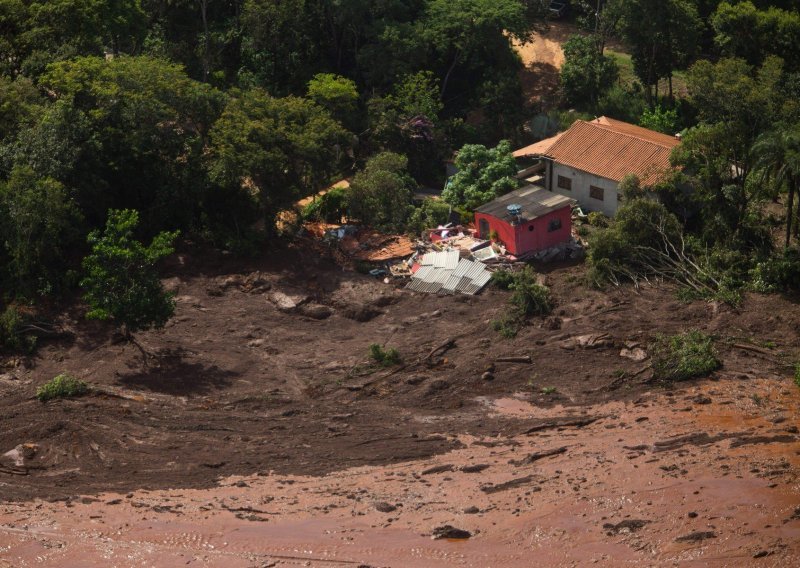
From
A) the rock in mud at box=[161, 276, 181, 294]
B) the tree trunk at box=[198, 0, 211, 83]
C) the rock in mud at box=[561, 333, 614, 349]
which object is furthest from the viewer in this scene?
the tree trunk at box=[198, 0, 211, 83]

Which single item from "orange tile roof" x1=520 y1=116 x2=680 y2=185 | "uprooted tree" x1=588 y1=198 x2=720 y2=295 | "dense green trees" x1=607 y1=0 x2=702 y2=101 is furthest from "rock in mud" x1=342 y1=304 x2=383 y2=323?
"dense green trees" x1=607 y1=0 x2=702 y2=101

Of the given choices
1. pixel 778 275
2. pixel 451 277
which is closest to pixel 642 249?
pixel 778 275

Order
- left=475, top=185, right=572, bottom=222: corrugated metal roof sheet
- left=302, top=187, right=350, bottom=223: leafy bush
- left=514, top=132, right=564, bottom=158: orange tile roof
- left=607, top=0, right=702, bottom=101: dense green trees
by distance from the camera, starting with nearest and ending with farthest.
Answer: left=475, top=185, right=572, bottom=222: corrugated metal roof sheet
left=302, top=187, right=350, bottom=223: leafy bush
left=514, top=132, right=564, bottom=158: orange tile roof
left=607, top=0, right=702, bottom=101: dense green trees

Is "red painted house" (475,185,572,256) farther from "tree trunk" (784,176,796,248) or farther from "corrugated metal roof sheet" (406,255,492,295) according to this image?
"tree trunk" (784,176,796,248)

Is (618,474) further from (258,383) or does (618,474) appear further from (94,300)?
(94,300)

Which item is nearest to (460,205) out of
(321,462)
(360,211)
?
(360,211)

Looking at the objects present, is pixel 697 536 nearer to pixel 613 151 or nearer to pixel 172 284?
pixel 613 151
